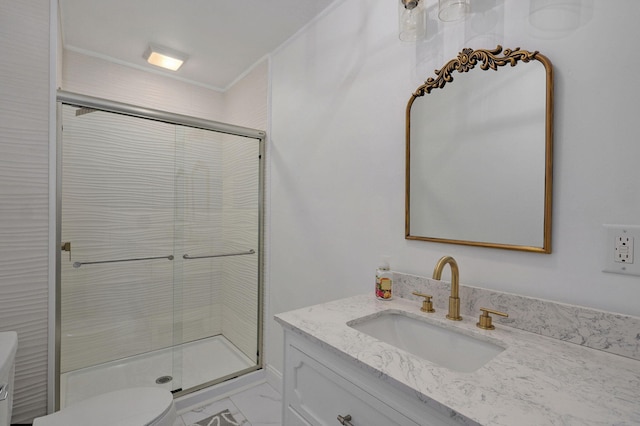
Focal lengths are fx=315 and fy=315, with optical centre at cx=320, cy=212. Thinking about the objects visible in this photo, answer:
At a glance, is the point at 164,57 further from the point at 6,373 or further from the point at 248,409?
the point at 248,409

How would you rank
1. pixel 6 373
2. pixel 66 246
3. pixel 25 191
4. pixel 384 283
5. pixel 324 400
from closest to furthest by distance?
pixel 324 400, pixel 6 373, pixel 384 283, pixel 25 191, pixel 66 246

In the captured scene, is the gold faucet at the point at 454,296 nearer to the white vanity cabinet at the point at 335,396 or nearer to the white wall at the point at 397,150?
the white wall at the point at 397,150

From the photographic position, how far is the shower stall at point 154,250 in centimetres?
166

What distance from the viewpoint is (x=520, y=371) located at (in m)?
0.75

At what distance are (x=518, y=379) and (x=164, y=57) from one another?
2702 mm

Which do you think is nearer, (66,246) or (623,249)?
(623,249)

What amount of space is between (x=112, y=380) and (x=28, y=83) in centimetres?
162

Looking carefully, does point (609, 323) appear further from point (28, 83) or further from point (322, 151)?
point (28, 83)

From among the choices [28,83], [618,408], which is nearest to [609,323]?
[618,408]

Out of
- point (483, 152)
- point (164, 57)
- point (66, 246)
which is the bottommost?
point (66, 246)

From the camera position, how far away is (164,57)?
2.30m

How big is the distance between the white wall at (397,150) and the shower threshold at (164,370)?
1.09 ft

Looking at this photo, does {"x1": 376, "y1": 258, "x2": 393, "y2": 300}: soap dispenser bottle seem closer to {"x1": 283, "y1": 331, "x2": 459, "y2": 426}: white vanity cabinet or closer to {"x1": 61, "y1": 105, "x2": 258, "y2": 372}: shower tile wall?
{"x1": 283, "y1": 331, "x2": 459, "y2": 426}: white vanity cabinet

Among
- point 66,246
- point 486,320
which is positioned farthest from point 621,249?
point 66,246
